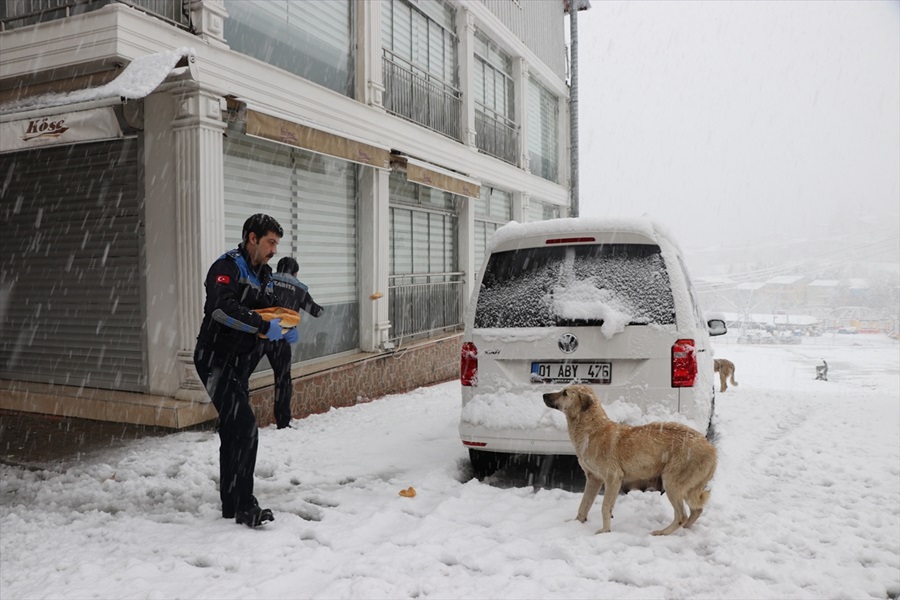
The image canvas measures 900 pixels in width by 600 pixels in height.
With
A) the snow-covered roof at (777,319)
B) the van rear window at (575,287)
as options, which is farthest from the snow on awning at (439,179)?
the snow-covered roof at (777,319)

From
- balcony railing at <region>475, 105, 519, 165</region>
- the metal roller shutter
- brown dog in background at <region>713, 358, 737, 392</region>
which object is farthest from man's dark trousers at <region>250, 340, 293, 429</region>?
balcony railing at <region>475, 105, 519, 165</region>

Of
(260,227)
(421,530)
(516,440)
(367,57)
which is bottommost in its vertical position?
(421,530)

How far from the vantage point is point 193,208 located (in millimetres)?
6914

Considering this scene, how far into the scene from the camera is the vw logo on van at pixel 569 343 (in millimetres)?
4668

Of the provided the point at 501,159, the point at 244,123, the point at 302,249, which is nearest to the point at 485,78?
the point at 501,159

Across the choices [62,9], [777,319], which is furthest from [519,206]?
[777,319]

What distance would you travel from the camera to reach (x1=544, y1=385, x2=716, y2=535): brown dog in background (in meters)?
3.80

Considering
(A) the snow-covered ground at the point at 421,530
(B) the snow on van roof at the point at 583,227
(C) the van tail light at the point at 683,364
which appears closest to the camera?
(A) the snow-covered ground at the point at 421,530

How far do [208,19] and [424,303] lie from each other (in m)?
6.55

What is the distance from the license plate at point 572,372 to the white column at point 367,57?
6766 millimetres

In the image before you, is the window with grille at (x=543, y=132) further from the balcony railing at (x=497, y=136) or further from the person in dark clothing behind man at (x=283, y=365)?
the person in dark clothing behind man at (x=283, y=365)

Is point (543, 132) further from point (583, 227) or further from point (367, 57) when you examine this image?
point (583, 227)

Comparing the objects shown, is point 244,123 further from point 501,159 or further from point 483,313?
point 501,159

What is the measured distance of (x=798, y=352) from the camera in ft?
125
